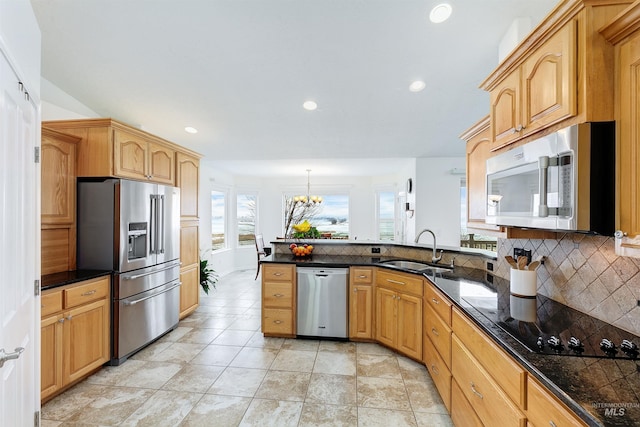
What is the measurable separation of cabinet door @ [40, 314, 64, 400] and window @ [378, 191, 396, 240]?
6158 millimetres

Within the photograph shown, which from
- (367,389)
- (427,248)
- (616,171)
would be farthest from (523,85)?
(367,389)

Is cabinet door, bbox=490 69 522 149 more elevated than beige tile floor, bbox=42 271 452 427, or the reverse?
cabinet door, bbox=490 69 522 149

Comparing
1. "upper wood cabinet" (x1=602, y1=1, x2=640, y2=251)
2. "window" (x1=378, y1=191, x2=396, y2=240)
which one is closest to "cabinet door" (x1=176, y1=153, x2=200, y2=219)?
"upper wood cabinet" (x1=602, y1=1, x2=640, y2=251)

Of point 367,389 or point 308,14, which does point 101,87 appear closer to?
point 308,14

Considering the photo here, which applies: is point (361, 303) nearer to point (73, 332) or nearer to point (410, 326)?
point (410, 326)

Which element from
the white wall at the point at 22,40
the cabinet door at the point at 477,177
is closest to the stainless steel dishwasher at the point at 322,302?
the cabinet door at the point at 477,177

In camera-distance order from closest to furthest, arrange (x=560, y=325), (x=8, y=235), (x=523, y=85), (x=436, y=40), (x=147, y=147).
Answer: (x=8, y=235) < (x=560, y=325) < (x=523, y=85) < (x=436, y=40) < (x=147, y=147)

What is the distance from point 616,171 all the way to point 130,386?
131 inches

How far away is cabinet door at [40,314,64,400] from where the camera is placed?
6.89 ft

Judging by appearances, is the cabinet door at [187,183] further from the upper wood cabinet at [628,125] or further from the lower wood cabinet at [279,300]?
the upper wood cabinet at [628,125]

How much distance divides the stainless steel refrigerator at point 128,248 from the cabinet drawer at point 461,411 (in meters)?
2.80

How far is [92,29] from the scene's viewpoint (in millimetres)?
2516

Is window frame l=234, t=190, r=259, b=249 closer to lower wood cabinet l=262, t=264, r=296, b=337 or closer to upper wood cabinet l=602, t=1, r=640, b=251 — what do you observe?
lower wood cabinet l=262, t=264, r=296, b=337

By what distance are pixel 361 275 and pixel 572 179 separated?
2196 millimetres
